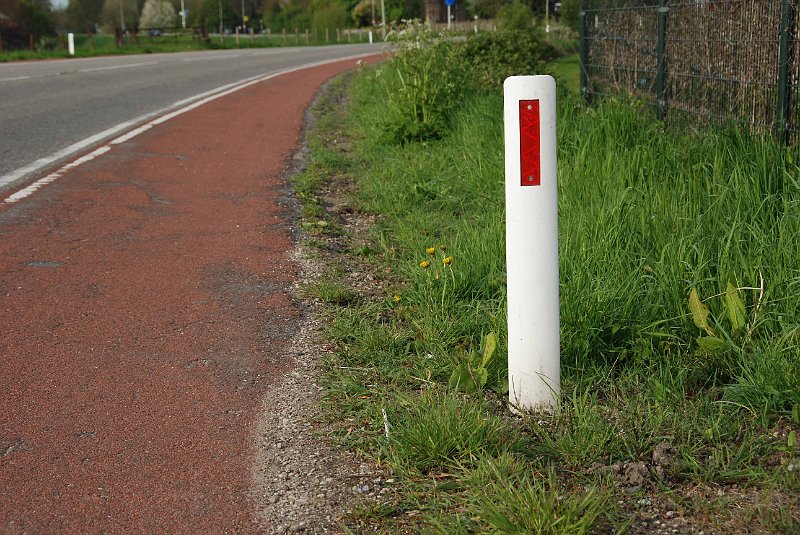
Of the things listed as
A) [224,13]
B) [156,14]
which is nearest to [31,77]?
[156,14]

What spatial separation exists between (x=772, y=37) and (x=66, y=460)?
5.55m

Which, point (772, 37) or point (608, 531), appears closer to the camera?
point (608, 531)

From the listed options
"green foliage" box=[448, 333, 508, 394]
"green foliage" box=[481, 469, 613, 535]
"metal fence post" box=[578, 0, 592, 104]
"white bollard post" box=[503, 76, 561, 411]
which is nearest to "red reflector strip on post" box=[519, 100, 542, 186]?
"white bollard post" box=[503, 76, 561, 411]

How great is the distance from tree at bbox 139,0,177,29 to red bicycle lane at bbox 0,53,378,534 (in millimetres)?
100739

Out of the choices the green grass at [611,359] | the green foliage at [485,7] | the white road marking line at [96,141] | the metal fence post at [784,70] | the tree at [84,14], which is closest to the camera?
the green grass at [611,359]

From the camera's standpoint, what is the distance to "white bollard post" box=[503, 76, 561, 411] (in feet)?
10.3

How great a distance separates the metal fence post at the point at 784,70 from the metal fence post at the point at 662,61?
6.88ft

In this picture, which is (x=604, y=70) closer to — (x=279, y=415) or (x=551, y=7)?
(x=279, y=415)

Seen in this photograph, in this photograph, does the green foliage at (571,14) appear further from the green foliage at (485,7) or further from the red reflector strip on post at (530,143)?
the red reflector strip on post at (530,143)

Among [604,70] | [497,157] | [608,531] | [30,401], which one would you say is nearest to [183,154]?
[497,157]

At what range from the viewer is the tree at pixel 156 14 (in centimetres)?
10267

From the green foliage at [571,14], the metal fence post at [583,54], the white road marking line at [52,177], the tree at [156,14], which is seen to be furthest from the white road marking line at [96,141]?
the tree at [156,14]

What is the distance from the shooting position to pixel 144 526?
272 cm

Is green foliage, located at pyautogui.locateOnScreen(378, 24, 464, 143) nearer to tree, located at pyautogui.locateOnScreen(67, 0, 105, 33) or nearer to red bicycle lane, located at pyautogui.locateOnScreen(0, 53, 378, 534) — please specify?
red bicycle lane, located at pyautogui.locateOnScreen(0, 53, 378, 534)
